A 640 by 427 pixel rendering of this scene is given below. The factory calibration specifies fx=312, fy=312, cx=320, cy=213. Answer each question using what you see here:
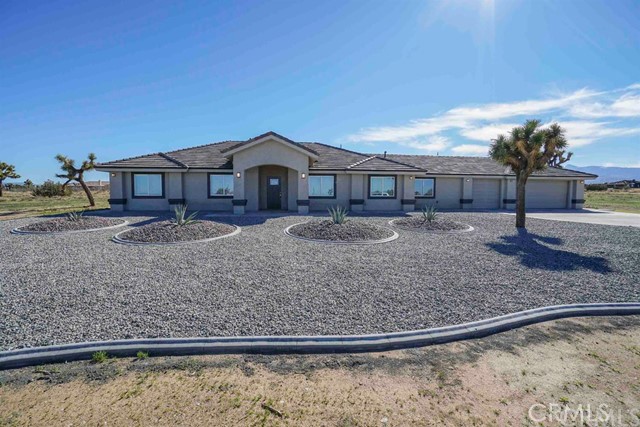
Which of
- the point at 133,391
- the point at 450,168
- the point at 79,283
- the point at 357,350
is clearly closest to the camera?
the point at 133,391

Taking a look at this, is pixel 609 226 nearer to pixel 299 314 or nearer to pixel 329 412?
pixel 299 314

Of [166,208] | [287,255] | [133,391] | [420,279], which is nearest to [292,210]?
[166,208]

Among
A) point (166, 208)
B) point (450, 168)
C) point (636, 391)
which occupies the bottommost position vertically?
point (636, 391)

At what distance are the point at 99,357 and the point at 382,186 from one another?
20571 millimetres

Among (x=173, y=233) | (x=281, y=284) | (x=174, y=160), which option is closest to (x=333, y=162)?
(x=174, y=160)

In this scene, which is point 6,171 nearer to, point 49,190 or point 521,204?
point 49,190

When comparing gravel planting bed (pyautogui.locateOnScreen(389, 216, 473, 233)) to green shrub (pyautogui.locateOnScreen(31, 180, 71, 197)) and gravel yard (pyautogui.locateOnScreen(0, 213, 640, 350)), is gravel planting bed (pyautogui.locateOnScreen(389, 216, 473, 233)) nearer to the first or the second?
gravel yard (pyautogui.locateOnScreen(0, 213, 640, 350))

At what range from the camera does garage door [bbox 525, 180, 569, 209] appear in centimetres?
2762

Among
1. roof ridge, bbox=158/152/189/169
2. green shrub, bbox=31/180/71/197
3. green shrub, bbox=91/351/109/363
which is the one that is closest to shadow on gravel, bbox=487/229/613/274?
green shrub, bbox=91/351/109/363

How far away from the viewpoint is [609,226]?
1614 cm

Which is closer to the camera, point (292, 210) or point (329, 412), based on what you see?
point (329, 412)

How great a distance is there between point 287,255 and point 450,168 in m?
21.7

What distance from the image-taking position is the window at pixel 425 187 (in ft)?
83.2

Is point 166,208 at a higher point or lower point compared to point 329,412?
higher
